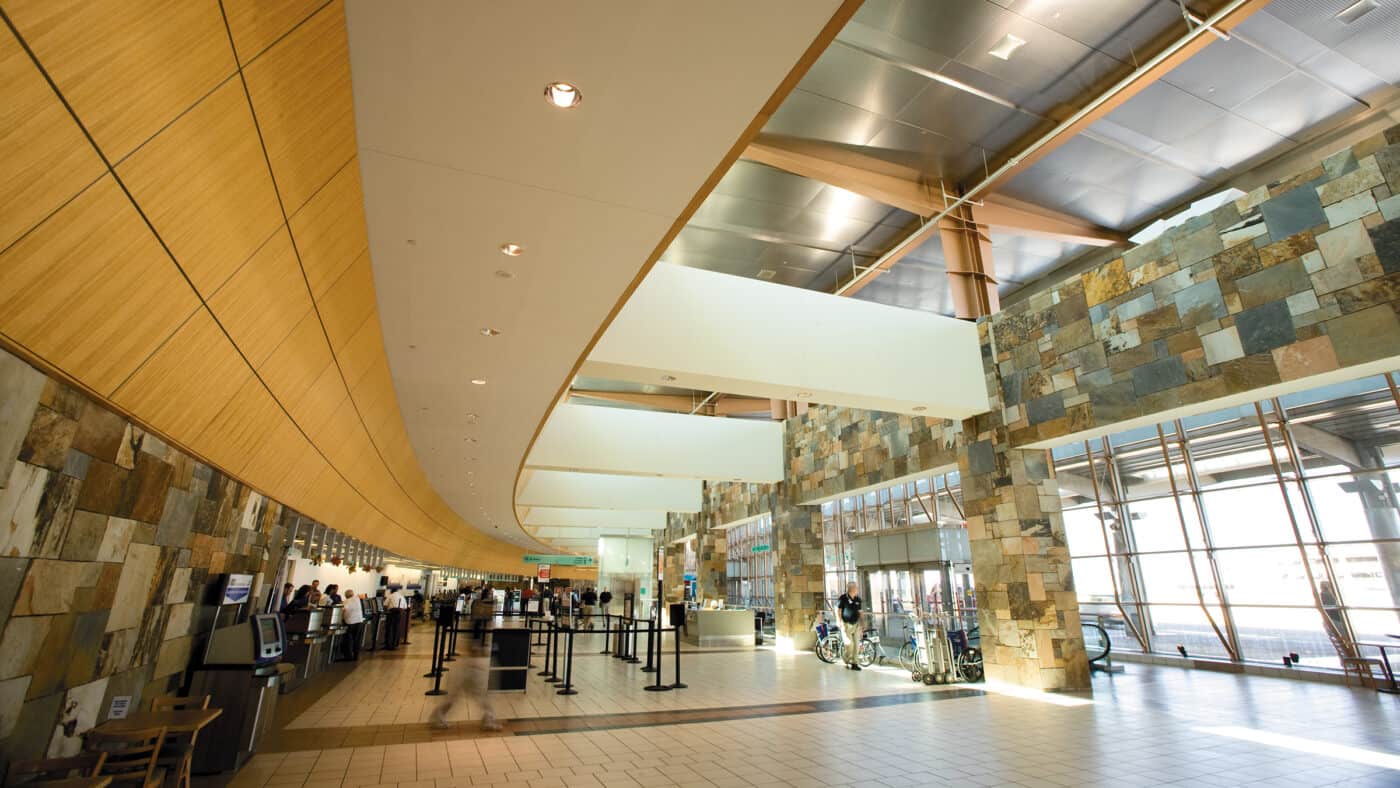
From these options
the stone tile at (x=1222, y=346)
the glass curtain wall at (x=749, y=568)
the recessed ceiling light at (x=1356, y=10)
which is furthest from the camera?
the glass curtain wall at (x=749, y=568)

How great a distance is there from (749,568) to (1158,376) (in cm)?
1613

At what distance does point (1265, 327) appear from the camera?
22.6 ft

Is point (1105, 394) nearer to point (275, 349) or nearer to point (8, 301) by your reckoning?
point (275, 349)

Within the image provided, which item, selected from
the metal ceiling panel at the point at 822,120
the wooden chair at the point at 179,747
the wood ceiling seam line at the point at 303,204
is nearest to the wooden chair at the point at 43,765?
the wooden chair at the point at 179,747

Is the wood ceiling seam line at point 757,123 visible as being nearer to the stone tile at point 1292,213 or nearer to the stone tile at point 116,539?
the stone tile at point 116,539

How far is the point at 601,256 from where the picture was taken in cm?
419

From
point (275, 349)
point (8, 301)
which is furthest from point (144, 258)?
point (275, 349)

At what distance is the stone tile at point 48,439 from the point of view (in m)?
3.29

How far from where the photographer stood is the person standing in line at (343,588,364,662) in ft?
41.9

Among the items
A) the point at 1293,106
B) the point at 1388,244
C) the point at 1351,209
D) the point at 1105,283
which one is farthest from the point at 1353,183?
the point at 1293,106

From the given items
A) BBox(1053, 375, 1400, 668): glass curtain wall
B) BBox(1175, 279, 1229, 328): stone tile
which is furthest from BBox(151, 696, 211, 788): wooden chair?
BBox(1053, 375, 1400, 668): glass curtain wall

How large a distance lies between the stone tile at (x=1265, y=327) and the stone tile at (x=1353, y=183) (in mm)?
1138

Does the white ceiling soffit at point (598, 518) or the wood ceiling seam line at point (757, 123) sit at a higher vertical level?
the white ceiling soffit at point (598, 518)

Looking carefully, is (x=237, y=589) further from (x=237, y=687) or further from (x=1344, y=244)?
(x=1344, y=244)
